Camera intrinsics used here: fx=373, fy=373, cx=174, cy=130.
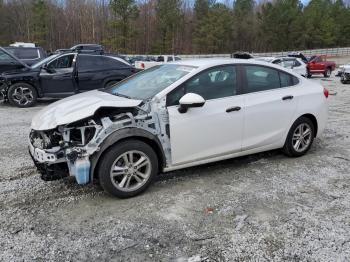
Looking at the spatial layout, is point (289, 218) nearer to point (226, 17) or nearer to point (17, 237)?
point (17, 237)

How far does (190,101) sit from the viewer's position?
4.25m

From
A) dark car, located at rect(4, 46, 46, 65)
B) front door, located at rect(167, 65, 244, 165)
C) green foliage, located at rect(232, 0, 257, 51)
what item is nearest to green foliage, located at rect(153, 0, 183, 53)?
green foliage, located at rect(232, 0, 257, 51)

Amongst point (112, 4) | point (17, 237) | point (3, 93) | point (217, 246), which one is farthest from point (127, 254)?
point (112, 4)

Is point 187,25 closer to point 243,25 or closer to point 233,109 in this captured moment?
point 243,25

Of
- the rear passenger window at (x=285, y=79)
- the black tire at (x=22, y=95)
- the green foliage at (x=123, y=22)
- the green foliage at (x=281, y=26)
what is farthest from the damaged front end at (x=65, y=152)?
the green foliage at (x=281, y=26)

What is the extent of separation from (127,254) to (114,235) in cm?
34

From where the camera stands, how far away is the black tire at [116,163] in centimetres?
401

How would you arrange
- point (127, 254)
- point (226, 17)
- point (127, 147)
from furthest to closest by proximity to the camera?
point (226, 17), point (127, 147), point (127, 254)

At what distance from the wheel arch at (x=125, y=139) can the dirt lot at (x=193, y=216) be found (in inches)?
17.1

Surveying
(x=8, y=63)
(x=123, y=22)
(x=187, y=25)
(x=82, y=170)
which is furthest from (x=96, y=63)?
(x=187, y=25)

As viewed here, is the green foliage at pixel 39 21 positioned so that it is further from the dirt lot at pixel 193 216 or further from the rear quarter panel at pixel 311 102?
the rear quarter panel at pixel 311 102

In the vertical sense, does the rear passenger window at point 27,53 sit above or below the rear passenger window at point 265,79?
above

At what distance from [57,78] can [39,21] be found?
44957 mm

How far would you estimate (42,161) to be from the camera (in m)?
4.00
